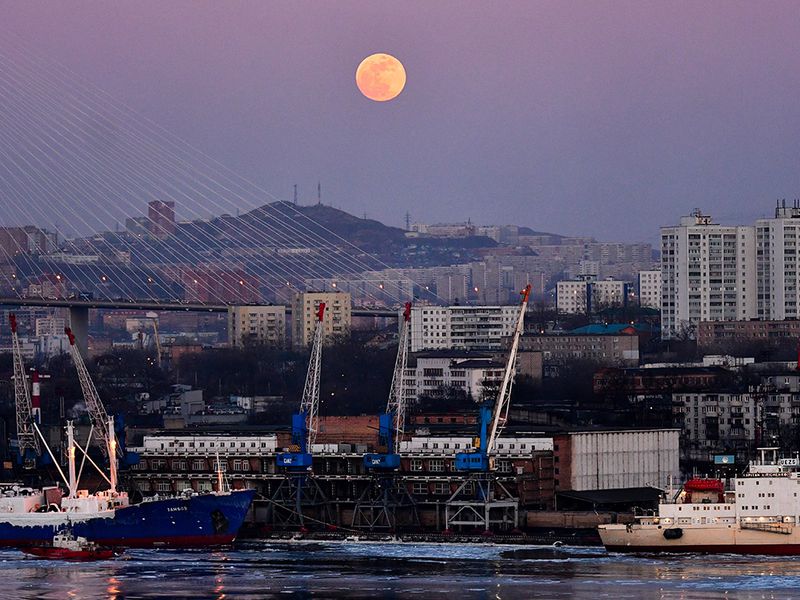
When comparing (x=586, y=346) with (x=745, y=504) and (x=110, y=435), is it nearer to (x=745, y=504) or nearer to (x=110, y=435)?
(x=110, y=435)

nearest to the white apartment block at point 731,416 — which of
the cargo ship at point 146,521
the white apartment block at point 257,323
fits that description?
the cargo ship at point 146,521

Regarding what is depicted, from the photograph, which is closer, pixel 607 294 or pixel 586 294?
pixel 586 294

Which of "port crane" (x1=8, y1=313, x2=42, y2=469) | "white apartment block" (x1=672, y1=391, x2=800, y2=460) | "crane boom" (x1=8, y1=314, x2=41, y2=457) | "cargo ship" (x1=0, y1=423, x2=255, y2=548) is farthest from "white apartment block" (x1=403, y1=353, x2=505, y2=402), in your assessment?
"cargo ship" (x1=0, y1=423, x2=255, y2=548)

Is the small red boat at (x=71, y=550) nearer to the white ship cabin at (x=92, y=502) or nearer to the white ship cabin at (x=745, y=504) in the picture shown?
the white ship cabin at (x=92, y=502)

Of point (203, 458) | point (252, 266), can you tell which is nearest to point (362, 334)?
point (203, 458)

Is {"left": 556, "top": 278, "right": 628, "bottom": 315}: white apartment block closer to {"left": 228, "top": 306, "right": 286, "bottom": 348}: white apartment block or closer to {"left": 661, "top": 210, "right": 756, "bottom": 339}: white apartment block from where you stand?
{"left": 228, "top": 306, "right": 286, "bottom": 348}: white apartment block

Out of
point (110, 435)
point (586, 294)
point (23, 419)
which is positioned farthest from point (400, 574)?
point (586, 294)

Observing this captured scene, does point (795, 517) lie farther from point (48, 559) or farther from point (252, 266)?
point (252, 266)
